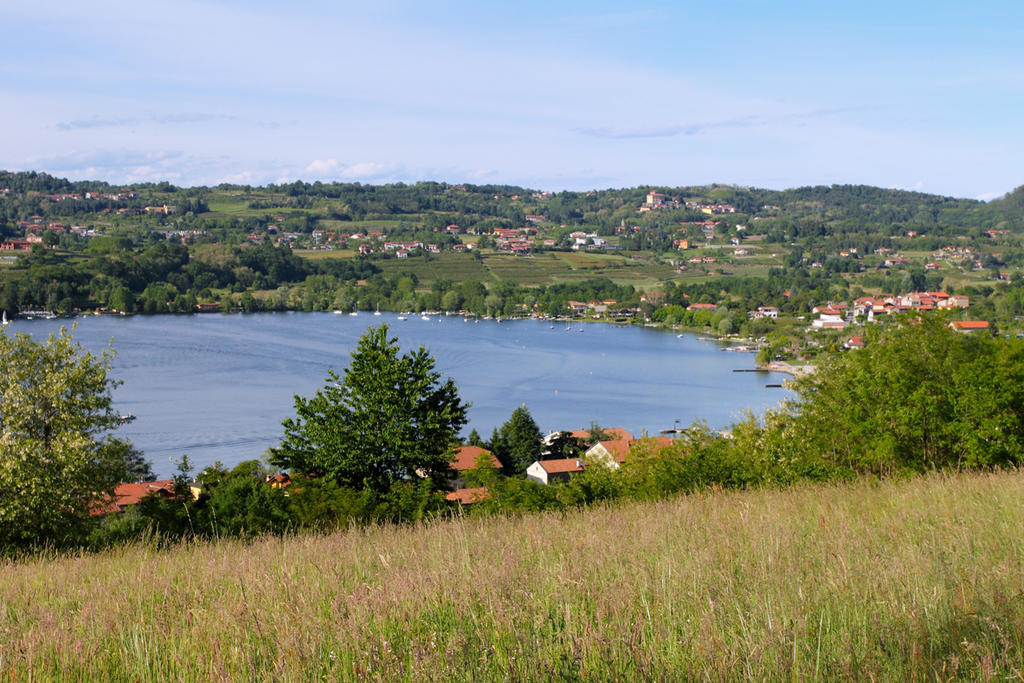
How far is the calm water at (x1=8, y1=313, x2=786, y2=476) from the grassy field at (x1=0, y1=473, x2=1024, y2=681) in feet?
78.4

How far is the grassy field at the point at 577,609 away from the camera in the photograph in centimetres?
138

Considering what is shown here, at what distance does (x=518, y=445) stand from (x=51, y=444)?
18.8 meters

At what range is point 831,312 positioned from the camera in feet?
236

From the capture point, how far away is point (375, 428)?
11.0m

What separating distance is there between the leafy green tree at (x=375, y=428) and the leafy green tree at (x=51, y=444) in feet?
8.13

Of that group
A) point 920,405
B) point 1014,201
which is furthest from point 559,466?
point 1014,201

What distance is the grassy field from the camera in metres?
1.38

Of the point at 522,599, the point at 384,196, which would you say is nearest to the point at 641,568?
the point at 522,599

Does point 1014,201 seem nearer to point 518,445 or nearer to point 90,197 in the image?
point 518,445

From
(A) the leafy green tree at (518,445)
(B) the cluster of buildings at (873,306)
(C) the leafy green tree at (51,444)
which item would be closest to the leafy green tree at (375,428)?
(C) the leafy green tree at (51,444)

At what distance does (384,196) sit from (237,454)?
13736cm

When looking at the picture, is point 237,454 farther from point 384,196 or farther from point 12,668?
point 384,196

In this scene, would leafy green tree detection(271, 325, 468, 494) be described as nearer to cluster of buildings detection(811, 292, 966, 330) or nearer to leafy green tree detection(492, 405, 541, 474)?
leafy green tree detection(492, 405, 541, 474)

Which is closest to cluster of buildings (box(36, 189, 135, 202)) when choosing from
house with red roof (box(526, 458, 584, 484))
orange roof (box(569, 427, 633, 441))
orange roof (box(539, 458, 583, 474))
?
Answer: orange roof (box(569, 427, 633, 441))
